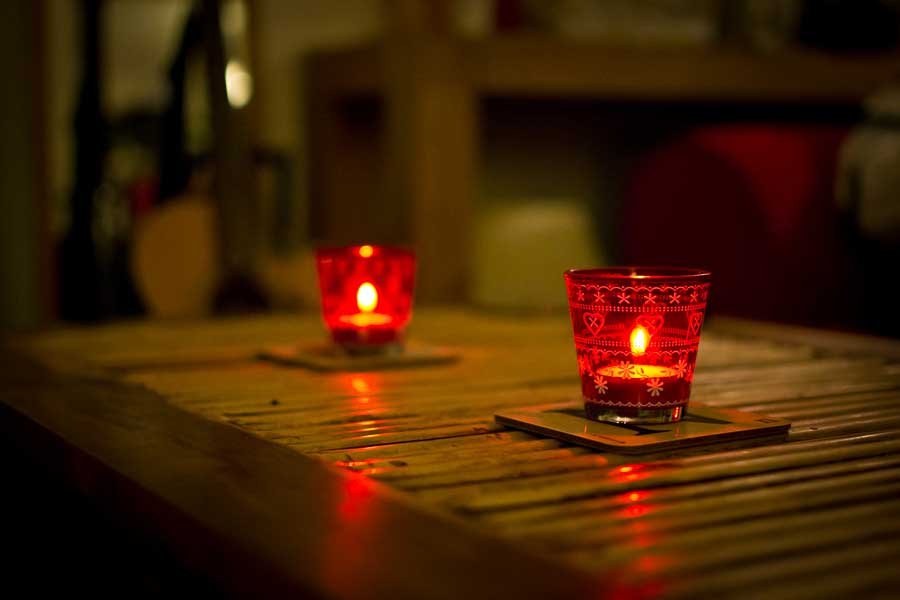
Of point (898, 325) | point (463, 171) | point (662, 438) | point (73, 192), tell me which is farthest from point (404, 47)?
point (662, 438)

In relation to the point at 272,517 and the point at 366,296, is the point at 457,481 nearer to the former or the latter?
the point at 272,517

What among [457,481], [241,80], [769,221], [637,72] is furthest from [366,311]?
[241,80]

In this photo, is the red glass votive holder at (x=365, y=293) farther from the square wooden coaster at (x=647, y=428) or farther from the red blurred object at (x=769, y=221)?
the red blurred object at (x=769, y=221)

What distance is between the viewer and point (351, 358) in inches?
37.9

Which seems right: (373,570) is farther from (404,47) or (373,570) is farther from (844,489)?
(404,47)

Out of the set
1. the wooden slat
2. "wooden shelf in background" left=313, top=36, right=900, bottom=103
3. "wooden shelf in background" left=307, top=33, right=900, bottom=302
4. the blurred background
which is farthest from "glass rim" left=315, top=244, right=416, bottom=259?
"wooden shelf in background" left=313, top=36, right=900, bottom=103

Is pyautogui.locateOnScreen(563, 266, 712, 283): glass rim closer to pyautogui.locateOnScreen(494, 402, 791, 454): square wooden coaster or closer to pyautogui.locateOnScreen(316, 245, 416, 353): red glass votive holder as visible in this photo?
pyautogui.locateOnScreen(494, 402, 791, 454): square wooden coaster

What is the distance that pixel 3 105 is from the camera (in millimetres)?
2170

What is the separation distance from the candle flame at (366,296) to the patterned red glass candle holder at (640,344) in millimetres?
334

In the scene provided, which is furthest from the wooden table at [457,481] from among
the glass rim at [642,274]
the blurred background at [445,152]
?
the blurred background at [445,152]

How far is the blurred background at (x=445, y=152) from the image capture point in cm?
203

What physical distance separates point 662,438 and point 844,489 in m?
0.12

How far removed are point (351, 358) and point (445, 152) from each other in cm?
117

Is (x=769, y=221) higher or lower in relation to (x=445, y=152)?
lower
